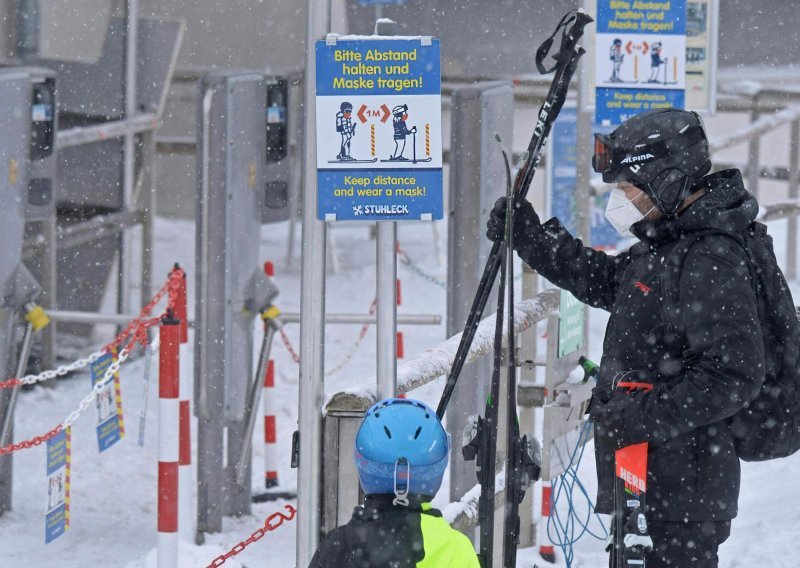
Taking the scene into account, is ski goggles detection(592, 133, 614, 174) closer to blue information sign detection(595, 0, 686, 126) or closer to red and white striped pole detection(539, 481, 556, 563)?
red and white striped pole detection(539, 481, 556, 563)

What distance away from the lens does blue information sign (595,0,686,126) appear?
697 centimetres

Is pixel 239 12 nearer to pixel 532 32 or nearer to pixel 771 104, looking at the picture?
pixel 532 32

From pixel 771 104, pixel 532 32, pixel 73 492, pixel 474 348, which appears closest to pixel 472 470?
pixel 474 348

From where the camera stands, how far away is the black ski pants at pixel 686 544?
3.01m

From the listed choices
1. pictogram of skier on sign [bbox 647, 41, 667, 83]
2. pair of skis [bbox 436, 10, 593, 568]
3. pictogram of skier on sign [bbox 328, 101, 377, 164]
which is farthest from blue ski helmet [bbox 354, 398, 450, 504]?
pictogram of skier on sign [bbox 647, 41, 667, 83]

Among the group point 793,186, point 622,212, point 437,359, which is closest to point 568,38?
point 622,212

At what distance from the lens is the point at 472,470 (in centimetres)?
536

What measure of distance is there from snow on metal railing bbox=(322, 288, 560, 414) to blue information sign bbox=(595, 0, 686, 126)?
240 centimetres

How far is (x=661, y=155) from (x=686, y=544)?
2.97 ft

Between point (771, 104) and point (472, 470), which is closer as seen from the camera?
point (472, 470)

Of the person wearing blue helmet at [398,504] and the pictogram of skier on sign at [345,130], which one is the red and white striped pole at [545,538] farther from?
the person wearing blue helmet at [398,504]

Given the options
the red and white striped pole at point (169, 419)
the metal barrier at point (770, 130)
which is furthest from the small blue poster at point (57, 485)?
the metal barrier at point (770, 130)

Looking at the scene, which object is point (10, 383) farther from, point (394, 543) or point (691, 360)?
point (691, 360)

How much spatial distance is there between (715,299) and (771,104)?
877 cm
